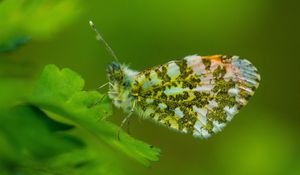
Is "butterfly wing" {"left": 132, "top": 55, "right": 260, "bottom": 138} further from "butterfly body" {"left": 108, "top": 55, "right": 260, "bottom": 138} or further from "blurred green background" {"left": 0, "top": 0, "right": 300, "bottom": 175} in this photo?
"blurred green background" {"left": 0, "top": 0, "right": 300, "bottom": 175}

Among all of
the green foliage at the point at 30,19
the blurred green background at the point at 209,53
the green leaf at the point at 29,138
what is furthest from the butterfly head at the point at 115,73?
the blurred green background at the point at 209,53

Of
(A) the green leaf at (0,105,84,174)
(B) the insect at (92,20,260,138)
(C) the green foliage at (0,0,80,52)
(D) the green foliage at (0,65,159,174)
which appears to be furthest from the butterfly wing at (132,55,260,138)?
(A) the green leaf at (0,105,84,174)

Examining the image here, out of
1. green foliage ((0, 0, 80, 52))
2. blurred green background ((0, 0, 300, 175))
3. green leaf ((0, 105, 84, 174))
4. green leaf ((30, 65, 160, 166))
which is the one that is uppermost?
blurred green background ((0, 0, 300, 175))

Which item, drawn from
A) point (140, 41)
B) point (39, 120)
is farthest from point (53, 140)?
point (140, 41)

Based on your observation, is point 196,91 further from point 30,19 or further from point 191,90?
point 30,19

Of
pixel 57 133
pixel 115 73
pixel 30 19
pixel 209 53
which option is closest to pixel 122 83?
pixel 115 73

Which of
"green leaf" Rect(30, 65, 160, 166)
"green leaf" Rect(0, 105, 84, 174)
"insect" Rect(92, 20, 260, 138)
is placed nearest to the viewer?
"green leaf" Rect(0, 105, 84, 174)

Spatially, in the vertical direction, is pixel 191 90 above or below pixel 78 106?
above
